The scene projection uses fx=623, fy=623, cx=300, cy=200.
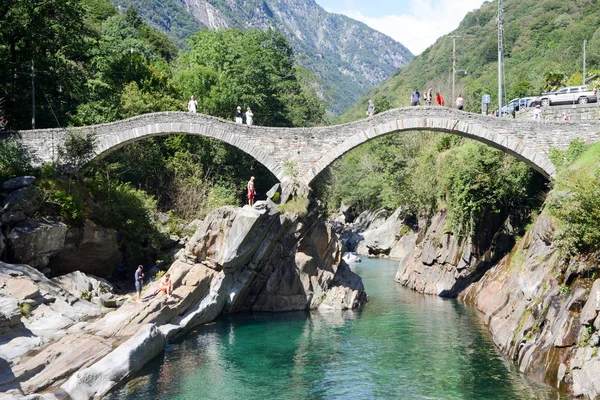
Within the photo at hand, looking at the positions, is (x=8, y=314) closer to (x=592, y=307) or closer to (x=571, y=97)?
(x=592, y=307)

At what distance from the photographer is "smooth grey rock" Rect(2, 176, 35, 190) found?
26828 millimetres

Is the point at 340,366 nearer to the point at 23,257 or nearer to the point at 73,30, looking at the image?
the point at 23,257

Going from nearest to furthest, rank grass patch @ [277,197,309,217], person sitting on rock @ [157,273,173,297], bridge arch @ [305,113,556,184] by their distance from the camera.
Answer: person sitting on rock @ [157,273,173,297], grass patch @ [277,197,309,217], bridge arch @ [305,113,556,184]

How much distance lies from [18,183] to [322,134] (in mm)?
13953

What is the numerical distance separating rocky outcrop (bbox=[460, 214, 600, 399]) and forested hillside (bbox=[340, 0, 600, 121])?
107ft

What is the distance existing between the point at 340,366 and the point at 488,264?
14.1m

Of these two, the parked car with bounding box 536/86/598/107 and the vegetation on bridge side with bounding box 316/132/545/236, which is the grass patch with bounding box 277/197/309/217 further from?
the parked car with bounding box 536/86/598/107

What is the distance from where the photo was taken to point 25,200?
85.5ft

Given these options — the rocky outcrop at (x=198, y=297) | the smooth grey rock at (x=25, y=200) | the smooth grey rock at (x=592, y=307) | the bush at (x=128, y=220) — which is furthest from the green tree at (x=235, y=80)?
the smooth grey rock at (x=592, y=307)

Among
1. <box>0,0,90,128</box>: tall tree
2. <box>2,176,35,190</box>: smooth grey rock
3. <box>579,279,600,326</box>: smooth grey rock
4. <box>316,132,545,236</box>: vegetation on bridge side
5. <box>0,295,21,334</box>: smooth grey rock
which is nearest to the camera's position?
<box>579,279,600,326</box>: smooth grey rock

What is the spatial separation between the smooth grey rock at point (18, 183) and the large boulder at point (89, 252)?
2761mm

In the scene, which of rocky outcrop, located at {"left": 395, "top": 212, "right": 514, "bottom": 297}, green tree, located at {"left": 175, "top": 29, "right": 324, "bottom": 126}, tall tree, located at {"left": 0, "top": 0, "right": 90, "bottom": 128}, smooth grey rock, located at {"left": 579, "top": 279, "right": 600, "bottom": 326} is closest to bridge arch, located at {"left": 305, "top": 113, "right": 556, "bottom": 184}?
rocky outcrop, located at {"left": 395, "top": 212, "right": 514, "bottom": 297}

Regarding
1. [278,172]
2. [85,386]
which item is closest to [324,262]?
[278,172]

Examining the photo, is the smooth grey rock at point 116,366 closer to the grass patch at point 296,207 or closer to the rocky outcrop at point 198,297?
the rocky outcrop at point 198,297
